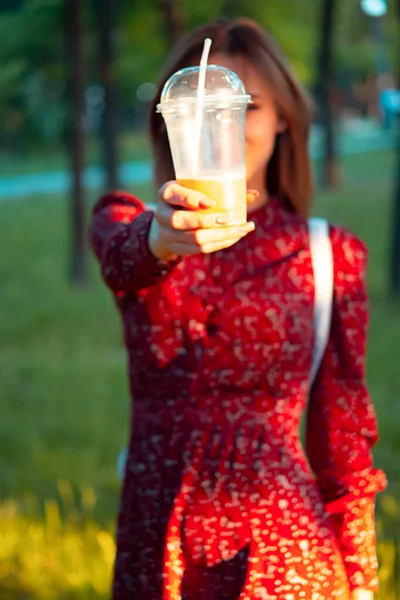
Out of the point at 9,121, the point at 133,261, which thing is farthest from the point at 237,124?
the point at 9,121

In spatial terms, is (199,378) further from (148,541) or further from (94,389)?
(94,389)

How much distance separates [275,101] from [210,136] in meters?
0.50

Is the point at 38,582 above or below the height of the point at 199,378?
below

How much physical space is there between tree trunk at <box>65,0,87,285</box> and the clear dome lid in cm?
897

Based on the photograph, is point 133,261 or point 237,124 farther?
point 133,261

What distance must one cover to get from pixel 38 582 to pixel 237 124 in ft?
9.13

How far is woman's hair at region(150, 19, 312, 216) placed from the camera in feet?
6.30

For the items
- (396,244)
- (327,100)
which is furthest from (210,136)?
(327,100)

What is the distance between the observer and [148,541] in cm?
181

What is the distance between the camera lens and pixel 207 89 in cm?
148

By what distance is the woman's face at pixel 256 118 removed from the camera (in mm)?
1856

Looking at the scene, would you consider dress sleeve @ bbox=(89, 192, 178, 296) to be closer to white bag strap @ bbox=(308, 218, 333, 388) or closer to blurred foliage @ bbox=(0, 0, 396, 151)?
white bag strap @ bbox=(308, 218, 333, 388)

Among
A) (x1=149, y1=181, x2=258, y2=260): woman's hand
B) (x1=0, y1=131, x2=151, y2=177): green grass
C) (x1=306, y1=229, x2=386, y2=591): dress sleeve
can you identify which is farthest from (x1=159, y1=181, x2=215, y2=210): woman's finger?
(x1=0, y1=131, x2=151, y2=177): green grass

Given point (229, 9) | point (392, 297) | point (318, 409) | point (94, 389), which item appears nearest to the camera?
point (318, 409)
